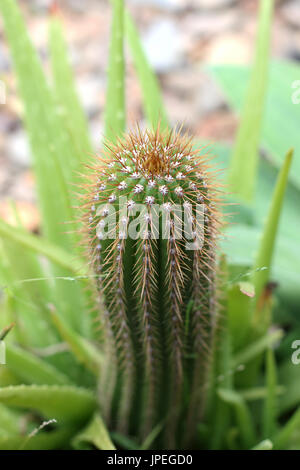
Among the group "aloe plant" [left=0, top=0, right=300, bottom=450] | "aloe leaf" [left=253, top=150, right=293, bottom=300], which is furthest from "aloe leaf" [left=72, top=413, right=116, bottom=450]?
"aloe leaf" [left=253, top=150, right=293, bottom=300]

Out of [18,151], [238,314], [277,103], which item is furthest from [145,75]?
[18,151]

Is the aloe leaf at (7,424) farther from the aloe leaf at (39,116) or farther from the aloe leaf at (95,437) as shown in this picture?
the aloe leaf at (39,116)

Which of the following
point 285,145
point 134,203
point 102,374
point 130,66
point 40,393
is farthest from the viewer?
point 130,66

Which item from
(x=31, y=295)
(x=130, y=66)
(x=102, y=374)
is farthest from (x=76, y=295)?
(x=130, y=66)

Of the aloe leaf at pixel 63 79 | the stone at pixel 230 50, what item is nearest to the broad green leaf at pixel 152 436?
the aloe leaf at pixel 63 79

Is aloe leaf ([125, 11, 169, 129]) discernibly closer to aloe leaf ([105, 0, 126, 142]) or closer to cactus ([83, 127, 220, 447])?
aloe leaf ([105, 0, 126, 142])

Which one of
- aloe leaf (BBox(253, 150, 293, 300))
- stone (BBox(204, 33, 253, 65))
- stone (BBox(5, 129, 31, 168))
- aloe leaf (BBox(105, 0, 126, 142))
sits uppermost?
stone (BBox(204, 33, 253, 65))

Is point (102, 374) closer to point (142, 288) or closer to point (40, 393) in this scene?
point (40, 393)
